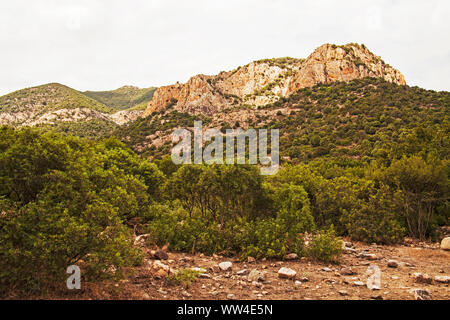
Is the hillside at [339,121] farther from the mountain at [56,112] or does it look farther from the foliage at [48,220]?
the foliage at [48,220]

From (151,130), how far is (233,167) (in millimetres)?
64193

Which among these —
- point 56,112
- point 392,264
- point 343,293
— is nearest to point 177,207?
point 343,293

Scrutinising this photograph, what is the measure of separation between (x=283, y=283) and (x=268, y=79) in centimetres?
10476

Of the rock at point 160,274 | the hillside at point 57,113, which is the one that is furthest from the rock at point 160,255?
the hillside at point 57,113

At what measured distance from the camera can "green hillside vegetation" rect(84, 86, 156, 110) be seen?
141500mm

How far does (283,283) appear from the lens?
742 cm

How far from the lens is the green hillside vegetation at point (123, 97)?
142m

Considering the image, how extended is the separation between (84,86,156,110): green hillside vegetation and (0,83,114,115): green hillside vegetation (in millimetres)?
28444

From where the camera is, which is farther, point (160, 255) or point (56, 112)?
point (56, 112)

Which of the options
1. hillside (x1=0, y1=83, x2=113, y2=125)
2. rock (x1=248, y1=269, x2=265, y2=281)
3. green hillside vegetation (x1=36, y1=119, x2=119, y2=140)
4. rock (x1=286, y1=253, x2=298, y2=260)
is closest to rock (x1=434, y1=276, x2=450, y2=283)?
rock (x1=286, y1=253, x2=298, y2=260)

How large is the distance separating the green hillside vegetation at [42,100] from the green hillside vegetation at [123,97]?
1120 inches

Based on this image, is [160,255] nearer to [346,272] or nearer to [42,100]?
[346,272]
